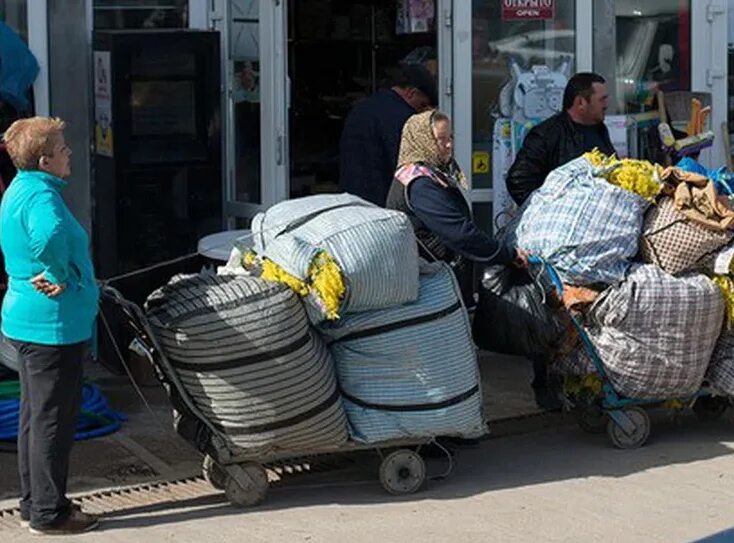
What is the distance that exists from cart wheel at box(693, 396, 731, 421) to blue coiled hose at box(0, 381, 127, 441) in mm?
3077

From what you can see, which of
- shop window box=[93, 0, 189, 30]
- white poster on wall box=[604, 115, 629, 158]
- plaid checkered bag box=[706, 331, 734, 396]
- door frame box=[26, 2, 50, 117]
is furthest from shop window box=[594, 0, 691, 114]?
door frame box=[26, 2, 50, 117]

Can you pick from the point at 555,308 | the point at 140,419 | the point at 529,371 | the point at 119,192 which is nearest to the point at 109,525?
the point at 140,419

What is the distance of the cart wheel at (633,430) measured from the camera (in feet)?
25.6

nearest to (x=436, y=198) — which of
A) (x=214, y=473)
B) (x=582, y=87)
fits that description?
(x=214, y=473)

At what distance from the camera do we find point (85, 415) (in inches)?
316

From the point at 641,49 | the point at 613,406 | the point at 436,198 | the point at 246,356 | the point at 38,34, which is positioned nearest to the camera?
the point at 246,356

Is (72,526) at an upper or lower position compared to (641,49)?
lower

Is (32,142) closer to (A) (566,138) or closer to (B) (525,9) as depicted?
(A) (566,138)

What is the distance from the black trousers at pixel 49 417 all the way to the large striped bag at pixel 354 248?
97cm

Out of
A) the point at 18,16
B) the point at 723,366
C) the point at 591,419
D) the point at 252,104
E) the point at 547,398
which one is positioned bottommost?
the point at 591,419

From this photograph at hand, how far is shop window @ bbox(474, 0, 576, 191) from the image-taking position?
396 inches

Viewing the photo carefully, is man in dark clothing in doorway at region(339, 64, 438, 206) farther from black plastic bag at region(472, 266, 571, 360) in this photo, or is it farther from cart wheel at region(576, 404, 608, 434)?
cart wheel at region(576, 404, 608, 434)

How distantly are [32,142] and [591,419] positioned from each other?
130 inches

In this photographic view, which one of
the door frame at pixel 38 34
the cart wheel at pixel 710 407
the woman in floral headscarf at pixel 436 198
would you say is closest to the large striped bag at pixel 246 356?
the woman in floral headscarf at pixel 436 198
